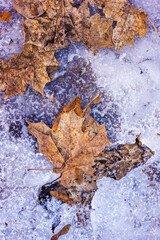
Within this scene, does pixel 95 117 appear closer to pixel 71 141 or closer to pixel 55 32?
pixel 71 141

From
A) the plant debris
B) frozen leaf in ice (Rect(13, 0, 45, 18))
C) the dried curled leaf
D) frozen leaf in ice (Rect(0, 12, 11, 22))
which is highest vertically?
frozen leaf in ice (Rect(13, 0, 45, 18))

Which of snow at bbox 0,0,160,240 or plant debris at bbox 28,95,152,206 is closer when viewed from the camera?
plant debris at bbox 28,95,152,206

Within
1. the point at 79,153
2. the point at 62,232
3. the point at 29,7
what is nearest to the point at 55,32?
the point at 29,7

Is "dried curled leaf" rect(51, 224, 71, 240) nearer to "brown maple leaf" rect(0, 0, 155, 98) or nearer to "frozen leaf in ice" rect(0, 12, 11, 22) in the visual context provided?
"brown maple leaf" rect(0, 0, 155, 98)

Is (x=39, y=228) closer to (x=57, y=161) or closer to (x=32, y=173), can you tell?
(x=32, y=173)

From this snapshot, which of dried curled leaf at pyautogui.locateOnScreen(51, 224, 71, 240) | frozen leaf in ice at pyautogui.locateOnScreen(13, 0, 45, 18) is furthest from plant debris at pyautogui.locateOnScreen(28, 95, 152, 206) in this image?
frozen leaf in ice at pyautogui.locateOnScreen(13, 0, 45, 18)

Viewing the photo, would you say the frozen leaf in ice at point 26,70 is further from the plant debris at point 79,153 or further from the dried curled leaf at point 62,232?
the dried curled leaf at point 62,232
